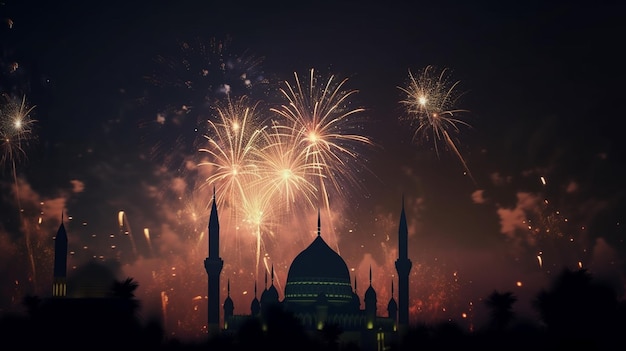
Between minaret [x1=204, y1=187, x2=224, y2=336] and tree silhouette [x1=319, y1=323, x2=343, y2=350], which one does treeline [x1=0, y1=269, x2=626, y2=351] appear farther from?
minaret [x1=204, y1=187, x2=224, y2=336]

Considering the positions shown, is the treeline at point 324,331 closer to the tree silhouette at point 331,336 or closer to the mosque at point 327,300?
the tree silhouette at point 331,336

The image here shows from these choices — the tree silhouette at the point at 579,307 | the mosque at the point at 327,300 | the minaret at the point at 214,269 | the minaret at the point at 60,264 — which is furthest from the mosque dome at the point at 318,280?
the tree silhouette at the point at 579,307

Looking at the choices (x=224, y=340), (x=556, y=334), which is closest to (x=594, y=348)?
(x=556, y=334)

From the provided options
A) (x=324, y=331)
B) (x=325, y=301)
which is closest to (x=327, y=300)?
(x=325, y=301)

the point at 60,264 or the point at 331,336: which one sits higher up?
the point at 60,264

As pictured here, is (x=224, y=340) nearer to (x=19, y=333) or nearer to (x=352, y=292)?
(x=19, y=333)

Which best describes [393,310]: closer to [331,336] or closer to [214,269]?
[214,269]
